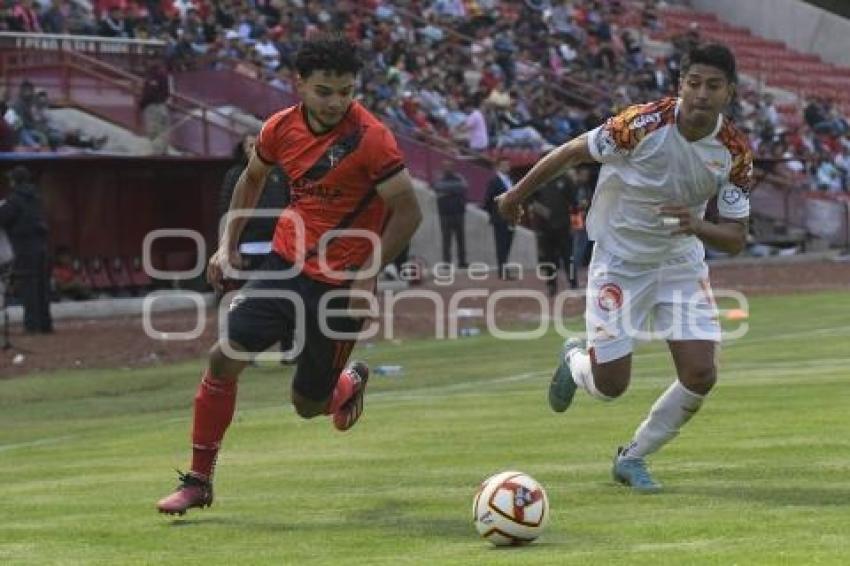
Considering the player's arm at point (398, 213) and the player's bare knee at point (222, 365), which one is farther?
the player's arm at point (398, 213)

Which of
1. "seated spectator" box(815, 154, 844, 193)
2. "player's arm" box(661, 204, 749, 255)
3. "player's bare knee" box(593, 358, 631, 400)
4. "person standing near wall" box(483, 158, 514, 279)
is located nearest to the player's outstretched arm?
"player's arm" box(661, 204, 749, 255)

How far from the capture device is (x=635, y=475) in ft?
34.7

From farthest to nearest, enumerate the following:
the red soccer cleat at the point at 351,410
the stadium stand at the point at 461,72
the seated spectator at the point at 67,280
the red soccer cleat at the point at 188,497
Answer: the stadium stand at the point at 461,72, the seated spectator at the point at 67,280, the red soccer cleat at the point at 351,410, the red soccer cleat at the point at 188,497

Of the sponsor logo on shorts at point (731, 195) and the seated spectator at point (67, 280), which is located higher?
the sponsor logo on shorts at point (731, 195)

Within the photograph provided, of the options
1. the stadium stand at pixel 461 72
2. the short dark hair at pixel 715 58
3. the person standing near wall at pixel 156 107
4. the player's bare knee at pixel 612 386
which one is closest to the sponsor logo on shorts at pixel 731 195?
the short dark hair at pixel 715 58

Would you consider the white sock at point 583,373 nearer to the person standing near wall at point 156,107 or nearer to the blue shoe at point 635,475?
the blue shoe at point 635,475

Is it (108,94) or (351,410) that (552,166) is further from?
(108,94)

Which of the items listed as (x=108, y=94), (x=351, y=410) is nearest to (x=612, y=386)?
(x=351, y=410)

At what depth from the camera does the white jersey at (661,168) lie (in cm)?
1044

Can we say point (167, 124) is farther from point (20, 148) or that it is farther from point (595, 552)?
point (595, 552)

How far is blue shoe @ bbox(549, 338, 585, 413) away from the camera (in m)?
11.8

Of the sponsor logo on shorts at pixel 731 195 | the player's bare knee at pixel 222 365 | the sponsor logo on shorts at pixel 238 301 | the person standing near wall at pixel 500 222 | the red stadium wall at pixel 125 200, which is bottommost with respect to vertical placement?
the person standing near wall at pixel 500 222

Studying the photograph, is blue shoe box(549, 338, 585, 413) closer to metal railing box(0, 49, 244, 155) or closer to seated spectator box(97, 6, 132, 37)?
metal railing box(0, 49, 244, 155)

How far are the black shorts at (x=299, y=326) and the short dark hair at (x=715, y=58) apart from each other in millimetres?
2198
